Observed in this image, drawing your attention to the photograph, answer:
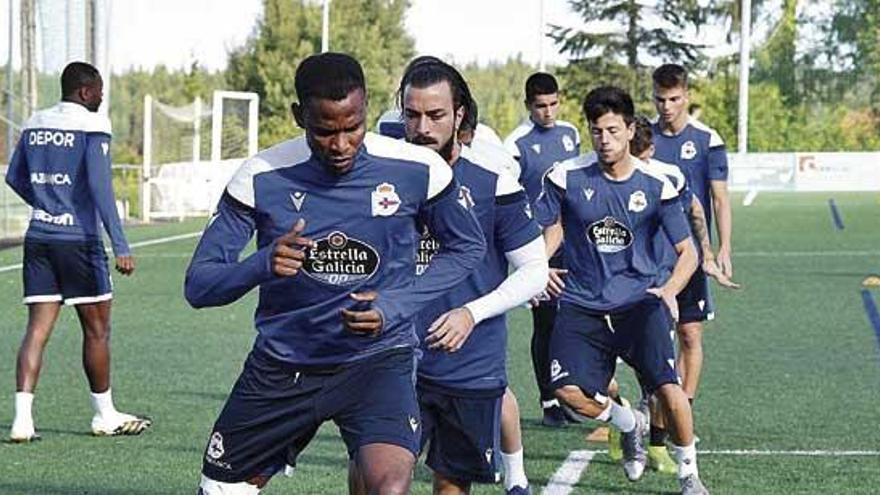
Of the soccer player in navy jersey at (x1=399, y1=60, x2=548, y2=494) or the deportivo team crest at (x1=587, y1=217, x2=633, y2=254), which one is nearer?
the soccer player in navy jersey at (x1=399, y1=60, x2=548, y2=494)

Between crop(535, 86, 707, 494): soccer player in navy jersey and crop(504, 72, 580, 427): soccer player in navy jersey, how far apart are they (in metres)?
2.58

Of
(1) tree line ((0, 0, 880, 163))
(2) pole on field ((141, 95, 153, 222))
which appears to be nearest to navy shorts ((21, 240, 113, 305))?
(2) pole on field ((141, 95, 153, 222))

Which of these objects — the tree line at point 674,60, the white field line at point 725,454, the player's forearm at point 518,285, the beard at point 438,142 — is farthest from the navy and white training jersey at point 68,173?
the tree line at point 674,60

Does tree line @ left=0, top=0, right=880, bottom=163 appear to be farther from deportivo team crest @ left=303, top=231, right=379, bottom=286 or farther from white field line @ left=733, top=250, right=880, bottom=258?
deportivo team crest @ left=303, top=231, right=379, bottom=286

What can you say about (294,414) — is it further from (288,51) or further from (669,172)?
(288,51)

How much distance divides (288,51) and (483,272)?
7153 centimetres

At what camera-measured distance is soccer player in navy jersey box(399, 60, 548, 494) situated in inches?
260

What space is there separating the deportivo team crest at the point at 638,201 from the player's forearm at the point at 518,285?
2002mm

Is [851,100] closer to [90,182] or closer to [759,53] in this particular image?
[759,53]

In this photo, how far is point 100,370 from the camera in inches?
427

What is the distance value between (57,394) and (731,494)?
17.7 ft

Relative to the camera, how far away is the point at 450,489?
7113mm

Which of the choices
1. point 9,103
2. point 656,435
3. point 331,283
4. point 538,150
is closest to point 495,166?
point 331,283

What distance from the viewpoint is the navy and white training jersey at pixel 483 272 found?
6.82 metres
